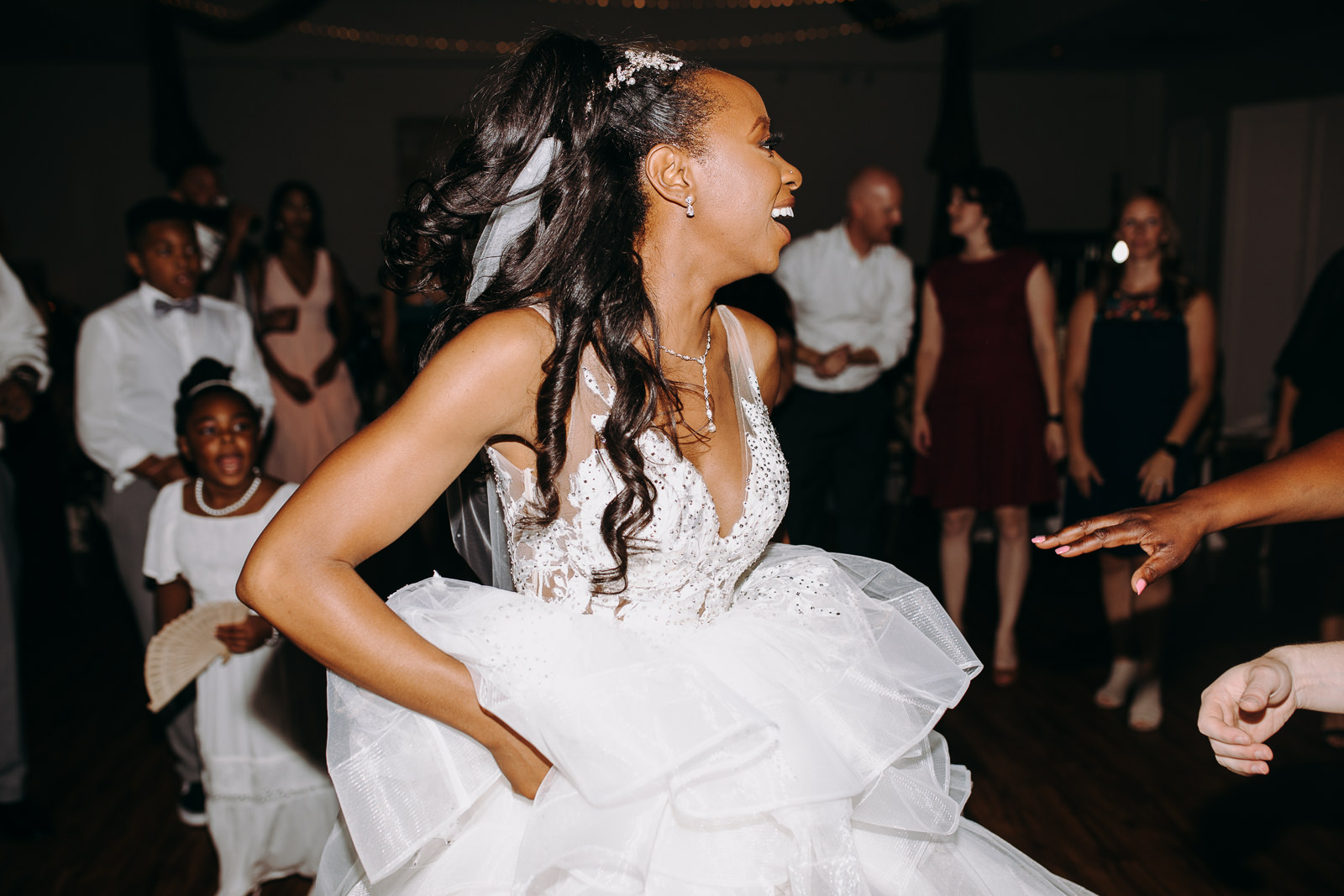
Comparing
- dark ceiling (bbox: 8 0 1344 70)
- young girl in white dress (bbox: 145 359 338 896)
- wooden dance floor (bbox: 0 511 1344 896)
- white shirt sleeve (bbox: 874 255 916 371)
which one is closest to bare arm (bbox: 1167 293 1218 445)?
wooden dance floor (bbox: 0 511 1344 896)

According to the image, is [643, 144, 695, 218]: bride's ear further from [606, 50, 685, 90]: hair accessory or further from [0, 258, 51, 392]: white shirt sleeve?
[0, 258, 51, 392]: white shirt sleeve

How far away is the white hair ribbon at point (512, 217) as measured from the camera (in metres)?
1.22

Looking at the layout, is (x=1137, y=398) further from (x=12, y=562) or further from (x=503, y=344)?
(x=12, y=562)

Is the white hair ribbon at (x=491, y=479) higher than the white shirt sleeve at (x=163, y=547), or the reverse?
the white hair ribbon at (x=491, y=479)

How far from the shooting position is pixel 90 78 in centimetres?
858

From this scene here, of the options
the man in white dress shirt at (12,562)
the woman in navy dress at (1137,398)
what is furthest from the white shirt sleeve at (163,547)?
the woman in navy dress at (1137,398)

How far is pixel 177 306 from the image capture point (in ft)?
9.19

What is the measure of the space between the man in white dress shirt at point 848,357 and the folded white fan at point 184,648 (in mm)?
2122

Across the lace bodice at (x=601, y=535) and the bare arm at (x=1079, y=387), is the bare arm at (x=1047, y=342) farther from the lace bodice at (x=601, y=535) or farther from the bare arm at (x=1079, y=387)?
the lace bodice at (x=601, y=535)

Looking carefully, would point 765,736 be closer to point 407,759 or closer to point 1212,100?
point 407,759

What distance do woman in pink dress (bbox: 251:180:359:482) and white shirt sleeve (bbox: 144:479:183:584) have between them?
1.61 meters

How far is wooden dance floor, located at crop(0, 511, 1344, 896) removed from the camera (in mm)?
2354

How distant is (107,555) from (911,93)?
7.56 meters

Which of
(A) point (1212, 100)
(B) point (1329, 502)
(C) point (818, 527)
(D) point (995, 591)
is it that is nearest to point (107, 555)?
(C) point (818, 527)
